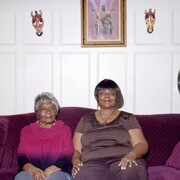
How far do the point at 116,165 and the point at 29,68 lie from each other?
4.83 feet

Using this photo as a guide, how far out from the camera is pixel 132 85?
3139 millimetres

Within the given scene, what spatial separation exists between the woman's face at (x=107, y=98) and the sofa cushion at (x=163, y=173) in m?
0.62

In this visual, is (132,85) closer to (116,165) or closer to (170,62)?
(170,62)

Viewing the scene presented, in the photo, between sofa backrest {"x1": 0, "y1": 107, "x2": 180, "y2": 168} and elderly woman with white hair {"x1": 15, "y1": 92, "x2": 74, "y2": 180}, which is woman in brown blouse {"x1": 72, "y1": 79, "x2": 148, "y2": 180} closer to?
elderly woman with white hair {"x1": 15, "y1": 92, "x2": 74, "y2": 180}

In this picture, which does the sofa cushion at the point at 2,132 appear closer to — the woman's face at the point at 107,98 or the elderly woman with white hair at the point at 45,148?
the elderly woman with white hair at the point at 45,148

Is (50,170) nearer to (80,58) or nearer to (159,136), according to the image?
(159,136)

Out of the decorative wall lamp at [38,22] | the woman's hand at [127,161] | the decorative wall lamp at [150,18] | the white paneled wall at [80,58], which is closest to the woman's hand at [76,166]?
the woman's hand at [127,161]

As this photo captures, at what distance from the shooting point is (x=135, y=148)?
93.3 inches

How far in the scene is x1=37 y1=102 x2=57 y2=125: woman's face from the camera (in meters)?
2.49

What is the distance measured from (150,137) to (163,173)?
0.39m

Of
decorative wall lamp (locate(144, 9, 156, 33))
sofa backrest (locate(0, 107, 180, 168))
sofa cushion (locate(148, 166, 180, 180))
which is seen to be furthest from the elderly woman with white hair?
decorative wall lamp (locate(144, 9, 156, 33))

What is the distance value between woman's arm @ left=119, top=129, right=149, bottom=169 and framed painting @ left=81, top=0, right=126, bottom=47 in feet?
3.41

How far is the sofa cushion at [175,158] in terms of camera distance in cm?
243

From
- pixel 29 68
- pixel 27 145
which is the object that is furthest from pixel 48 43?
pixel 27 145
